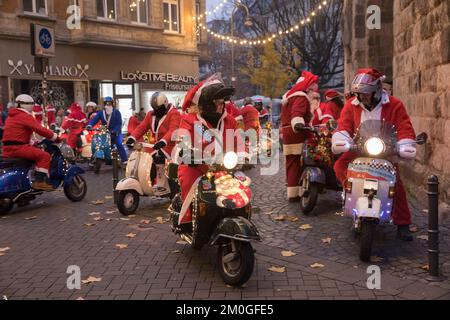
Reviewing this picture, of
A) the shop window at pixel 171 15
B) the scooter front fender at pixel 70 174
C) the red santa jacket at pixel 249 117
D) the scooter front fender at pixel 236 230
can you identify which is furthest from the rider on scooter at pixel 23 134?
the shop window at pixel 171 15

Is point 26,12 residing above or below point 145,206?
above

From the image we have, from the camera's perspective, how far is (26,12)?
70.1 ft

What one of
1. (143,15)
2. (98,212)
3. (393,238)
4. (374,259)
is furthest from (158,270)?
(143,15)

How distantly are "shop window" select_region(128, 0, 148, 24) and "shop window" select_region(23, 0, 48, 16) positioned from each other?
4355mm

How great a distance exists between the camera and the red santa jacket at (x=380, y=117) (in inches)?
221

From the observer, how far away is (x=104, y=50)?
2453 centimetres

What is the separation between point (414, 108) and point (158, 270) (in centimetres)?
581

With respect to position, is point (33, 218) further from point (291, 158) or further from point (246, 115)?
point (246, 115)

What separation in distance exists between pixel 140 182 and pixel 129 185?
0.24 meters

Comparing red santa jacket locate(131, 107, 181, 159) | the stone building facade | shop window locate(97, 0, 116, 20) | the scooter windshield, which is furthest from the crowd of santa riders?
shop window locate(97, 0, 116, 20)

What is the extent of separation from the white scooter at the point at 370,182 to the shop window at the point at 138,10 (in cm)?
2195

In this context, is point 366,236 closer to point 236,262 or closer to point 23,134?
point 236,262

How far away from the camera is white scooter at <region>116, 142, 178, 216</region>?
8.05 meters

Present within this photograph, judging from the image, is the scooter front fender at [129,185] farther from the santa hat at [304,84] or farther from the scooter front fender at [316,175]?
the santa hat at [304,84]
